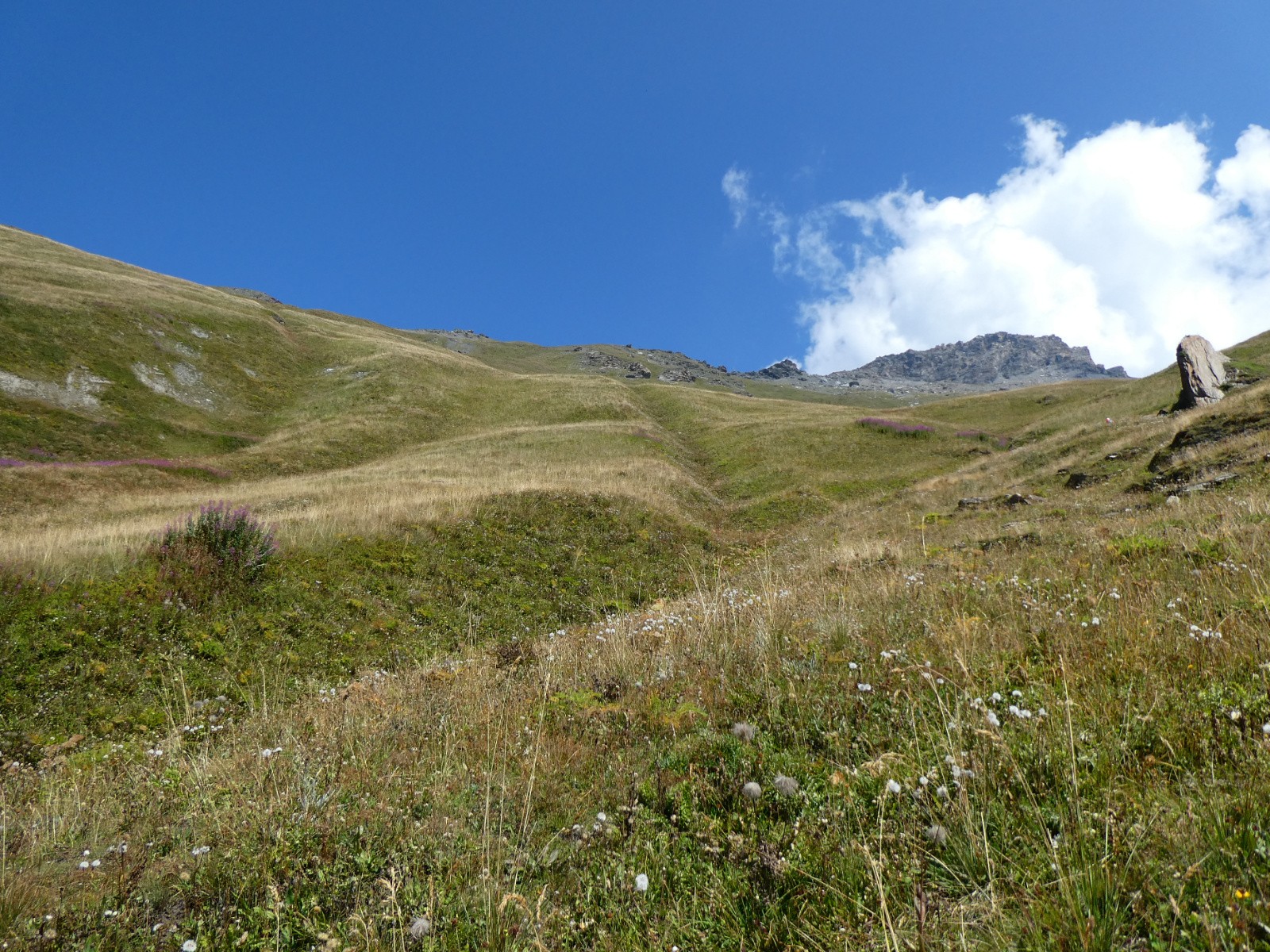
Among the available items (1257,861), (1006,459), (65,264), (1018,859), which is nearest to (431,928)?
(1018,859)

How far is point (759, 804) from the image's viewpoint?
3.57 m

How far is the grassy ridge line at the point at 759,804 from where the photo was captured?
240 centimetres

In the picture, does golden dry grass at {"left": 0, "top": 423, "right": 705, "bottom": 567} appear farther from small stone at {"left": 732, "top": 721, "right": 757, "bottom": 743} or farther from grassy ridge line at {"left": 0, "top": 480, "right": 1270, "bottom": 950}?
small stone at {"left": 732, "top": 721, "right": 757, "bottom": 743}

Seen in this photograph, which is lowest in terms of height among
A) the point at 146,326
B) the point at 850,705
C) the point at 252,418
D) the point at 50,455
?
the point at 850,705

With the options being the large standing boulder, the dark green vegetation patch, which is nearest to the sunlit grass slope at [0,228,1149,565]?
the dark green vegetation patch

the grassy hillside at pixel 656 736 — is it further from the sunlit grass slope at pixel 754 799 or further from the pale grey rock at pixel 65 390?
the pale grey rock at pixel 65 390

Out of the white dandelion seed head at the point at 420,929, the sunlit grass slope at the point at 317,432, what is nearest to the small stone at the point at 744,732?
the white dandelion seed head at the point at 420,929

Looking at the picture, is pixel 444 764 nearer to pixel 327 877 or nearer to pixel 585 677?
pixel 327 877

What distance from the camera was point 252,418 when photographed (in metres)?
49.2

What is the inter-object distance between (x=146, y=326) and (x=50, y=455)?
2678 cm

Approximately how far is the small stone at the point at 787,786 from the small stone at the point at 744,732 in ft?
2.12

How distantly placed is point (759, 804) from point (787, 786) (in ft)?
0.83

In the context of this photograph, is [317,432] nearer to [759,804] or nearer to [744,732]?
[744,732]

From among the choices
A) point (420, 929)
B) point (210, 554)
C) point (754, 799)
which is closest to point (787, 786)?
point (754, 799)
